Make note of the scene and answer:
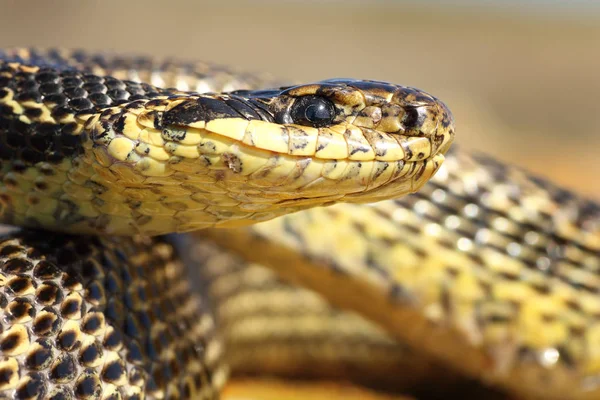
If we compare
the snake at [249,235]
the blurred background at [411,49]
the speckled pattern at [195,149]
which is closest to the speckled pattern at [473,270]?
the snake at [249,235]

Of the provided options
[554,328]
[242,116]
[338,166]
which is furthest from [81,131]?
[554,328]

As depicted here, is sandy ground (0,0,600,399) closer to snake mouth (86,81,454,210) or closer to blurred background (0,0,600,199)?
blurred background (0,0,600,199)

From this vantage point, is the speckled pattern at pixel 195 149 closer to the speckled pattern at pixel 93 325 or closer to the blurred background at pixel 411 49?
the speckled pattern at pixel 93 325

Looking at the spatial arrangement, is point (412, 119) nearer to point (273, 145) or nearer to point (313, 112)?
point (313, 112)

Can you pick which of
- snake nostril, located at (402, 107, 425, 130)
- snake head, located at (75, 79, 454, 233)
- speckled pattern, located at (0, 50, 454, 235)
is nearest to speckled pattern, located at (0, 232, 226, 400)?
speckled pattern, located at (0, 50, 454, 235)

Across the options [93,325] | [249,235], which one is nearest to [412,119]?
[93,325]

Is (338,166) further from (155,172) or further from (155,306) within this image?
(155,306)
